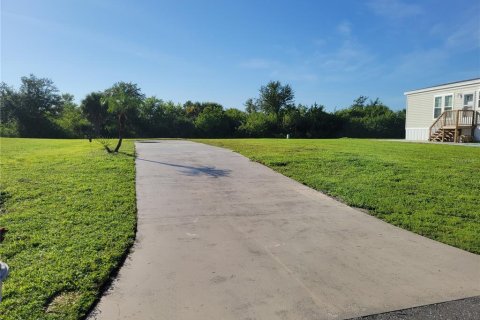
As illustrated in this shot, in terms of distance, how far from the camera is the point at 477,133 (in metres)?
19.0

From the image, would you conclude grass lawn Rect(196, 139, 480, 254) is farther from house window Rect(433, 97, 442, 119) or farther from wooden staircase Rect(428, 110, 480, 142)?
house window Rect(433, 97, 442, 119)

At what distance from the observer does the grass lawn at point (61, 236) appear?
2.64 meters

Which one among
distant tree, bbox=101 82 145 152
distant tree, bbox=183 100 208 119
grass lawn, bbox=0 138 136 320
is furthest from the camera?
distant tree, bbox=183 100 208 119

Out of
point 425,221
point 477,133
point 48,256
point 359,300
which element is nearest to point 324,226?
point 425,221

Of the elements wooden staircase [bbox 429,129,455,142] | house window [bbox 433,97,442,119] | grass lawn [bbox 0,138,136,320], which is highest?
house window [bbox 433,97,442,119]

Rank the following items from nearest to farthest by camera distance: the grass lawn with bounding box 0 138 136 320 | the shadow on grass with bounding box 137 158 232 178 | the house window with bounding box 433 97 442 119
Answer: the grass lawn with bounding box 0 138 136 320 → the shadow on grass with bounding box 137 158 232 178 → the house window with bounding box 433 97 442 119

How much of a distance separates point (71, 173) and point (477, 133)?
66.1 feet

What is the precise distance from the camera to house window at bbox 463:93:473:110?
19281mm

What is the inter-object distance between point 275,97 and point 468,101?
23.2 metres

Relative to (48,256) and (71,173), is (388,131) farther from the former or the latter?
(48,256)

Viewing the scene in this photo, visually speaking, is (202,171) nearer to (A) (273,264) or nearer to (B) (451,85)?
(A) (273,264)

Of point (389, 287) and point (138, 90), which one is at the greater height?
point (138, 90)

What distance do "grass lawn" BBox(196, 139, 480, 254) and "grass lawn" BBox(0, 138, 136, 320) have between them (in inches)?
141

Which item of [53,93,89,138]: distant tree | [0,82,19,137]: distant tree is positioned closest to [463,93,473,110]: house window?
[53,93,89,138]: distant tree
